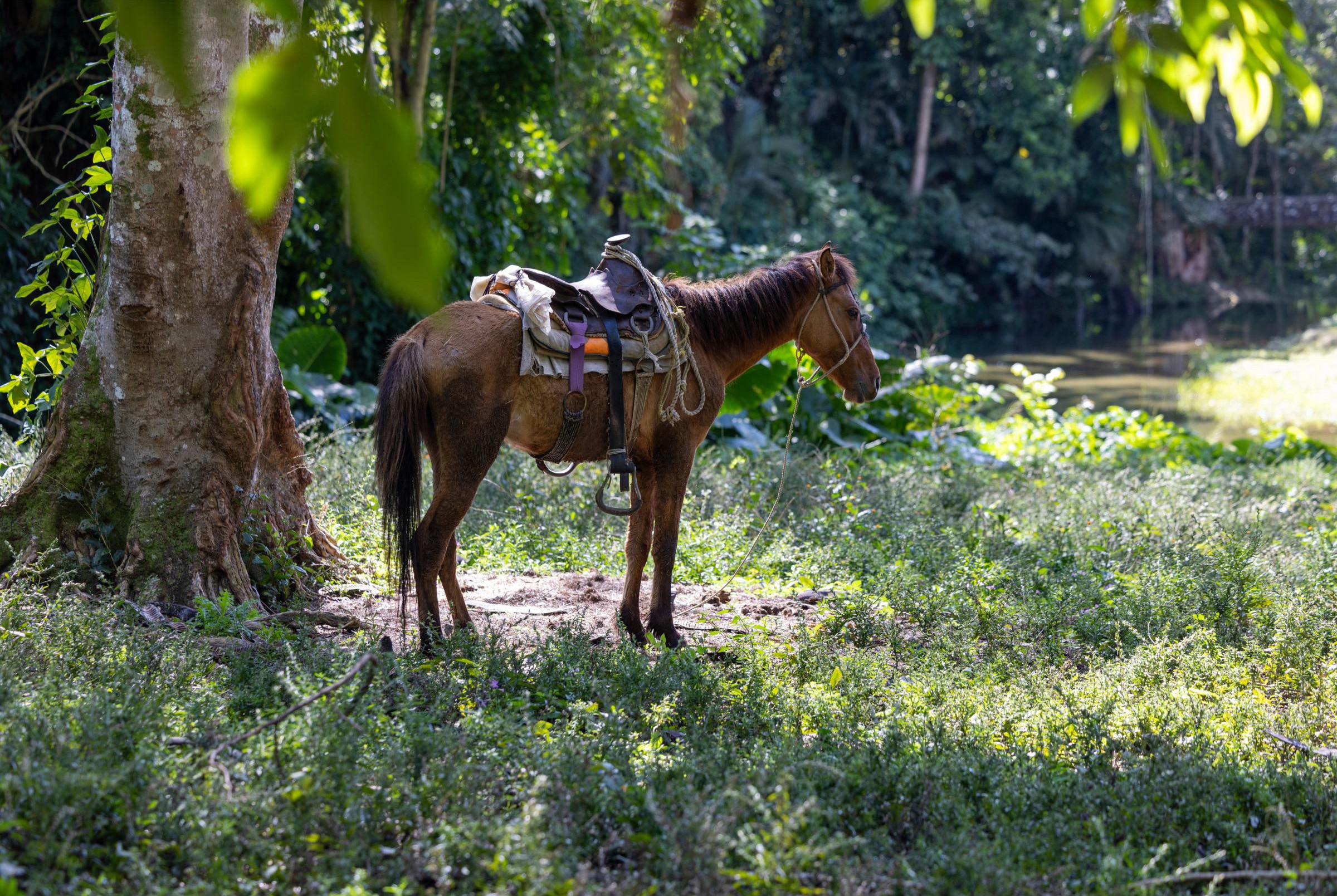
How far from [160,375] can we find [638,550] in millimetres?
2257

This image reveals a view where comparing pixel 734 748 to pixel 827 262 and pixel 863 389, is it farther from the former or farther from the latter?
pixel 827 262

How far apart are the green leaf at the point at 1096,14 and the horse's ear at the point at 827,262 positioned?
3.33 metres

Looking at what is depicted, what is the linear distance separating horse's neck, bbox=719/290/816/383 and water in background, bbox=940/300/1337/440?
1157cm

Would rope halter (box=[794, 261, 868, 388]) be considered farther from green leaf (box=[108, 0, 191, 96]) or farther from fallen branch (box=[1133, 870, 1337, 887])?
green leaf (box=[108, 0, 191, 96])

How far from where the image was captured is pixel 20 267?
896cm

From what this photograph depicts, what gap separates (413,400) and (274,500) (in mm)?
1312

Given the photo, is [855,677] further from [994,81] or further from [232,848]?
[994,81]

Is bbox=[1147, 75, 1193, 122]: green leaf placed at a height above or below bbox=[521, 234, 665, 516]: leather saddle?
above

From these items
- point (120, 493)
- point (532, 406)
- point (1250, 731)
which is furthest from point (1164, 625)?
point (120, 493)

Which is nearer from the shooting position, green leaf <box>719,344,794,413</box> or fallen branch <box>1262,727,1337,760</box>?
fallen branch <box>1262,727,1337,760</box>

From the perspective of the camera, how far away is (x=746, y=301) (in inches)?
204

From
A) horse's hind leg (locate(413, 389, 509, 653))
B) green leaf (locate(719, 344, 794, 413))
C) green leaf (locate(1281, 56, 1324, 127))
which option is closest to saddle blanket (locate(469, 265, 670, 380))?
horse's hind leg (locate(413, 389, 509, 653))

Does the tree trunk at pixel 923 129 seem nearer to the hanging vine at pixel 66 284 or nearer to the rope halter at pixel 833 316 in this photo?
the rope halter at pixel 833 316

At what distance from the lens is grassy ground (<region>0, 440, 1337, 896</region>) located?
2.47 metres
